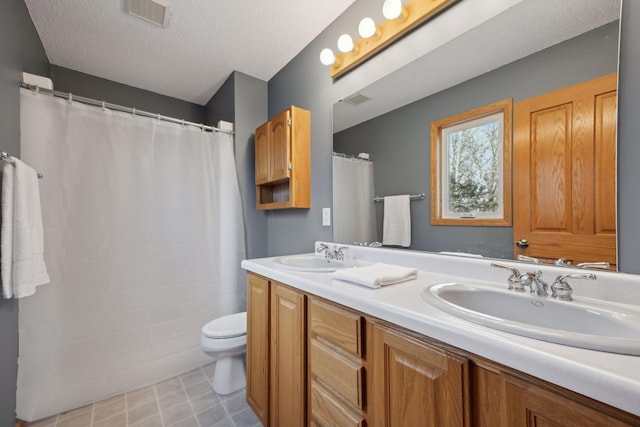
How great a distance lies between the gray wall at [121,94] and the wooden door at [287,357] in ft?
8.01

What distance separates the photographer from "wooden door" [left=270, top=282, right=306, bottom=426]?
1.09 m

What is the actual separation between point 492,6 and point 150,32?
2.08m

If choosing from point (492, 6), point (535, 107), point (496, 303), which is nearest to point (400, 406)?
point (496, 303)

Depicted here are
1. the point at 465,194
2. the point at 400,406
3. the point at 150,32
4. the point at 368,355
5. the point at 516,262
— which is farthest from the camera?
the point at 150,32

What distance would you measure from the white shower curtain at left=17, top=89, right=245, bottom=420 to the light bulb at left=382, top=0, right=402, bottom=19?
1.55 metres

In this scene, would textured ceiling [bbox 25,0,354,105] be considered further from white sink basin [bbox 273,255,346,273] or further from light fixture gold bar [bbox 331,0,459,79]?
white sink basin [bbox 273,255,346,273]

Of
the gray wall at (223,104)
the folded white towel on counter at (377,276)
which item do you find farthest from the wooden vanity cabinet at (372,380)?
the gray wall at (223,104)

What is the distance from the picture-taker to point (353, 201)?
165cm

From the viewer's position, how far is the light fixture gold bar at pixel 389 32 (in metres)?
1.21

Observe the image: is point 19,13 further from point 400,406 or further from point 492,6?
point 400,406

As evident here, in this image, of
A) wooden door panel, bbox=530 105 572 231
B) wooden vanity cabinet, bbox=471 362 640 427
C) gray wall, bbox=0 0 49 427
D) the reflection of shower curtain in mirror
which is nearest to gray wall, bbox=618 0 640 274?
wooden door panel, bbox=530 105 572 231

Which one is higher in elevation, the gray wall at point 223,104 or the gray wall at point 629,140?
the gray wall at point 223,104

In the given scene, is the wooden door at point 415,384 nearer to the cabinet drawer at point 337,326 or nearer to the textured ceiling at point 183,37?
the cabinet drawer at point 337,326

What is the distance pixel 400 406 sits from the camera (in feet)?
2.35
